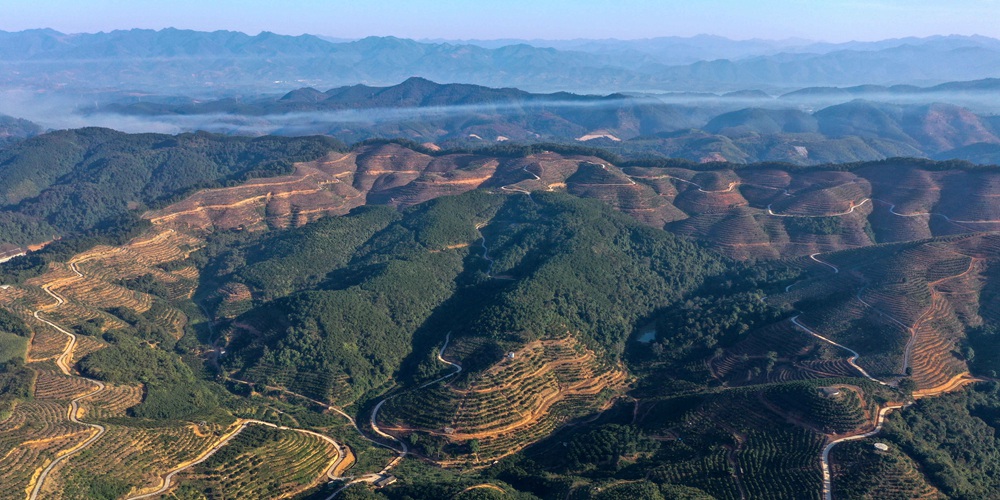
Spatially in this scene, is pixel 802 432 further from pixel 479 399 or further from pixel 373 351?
pixel 373 351

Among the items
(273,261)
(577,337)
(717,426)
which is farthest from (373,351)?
(717,426)

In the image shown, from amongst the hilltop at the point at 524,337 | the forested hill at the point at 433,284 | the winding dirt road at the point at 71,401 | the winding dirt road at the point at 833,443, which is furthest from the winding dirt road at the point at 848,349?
the winding dirt road at the point at 71,401

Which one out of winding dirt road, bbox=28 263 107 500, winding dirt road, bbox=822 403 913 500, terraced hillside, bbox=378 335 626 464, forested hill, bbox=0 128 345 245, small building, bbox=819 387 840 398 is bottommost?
terraced hillside, bbox=378 335 626 464

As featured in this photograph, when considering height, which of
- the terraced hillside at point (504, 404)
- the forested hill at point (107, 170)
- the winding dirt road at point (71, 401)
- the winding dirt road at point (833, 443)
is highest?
the forested hill at point (107, 170)

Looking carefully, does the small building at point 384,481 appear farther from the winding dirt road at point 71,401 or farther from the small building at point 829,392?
the small building at point 829,392

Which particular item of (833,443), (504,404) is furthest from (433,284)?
(833,443)

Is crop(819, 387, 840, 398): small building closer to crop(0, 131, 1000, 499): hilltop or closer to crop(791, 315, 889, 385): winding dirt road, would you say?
crop(0, 131, 1000, 499): hilltop

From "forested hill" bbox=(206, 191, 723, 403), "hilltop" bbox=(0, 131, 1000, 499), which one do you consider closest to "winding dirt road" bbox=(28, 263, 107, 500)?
"hilltop" bbox=(0, 131, 1000, 499)
